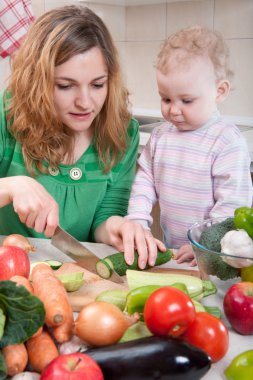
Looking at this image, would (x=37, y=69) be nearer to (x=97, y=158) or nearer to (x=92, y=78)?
(x=92, y=78)

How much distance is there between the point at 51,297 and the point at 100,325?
0.11 metres

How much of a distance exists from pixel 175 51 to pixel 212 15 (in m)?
1.61

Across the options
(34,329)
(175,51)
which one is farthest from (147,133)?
(34,329)

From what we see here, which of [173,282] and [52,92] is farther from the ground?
[52,92]

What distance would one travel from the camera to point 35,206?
1.26 m

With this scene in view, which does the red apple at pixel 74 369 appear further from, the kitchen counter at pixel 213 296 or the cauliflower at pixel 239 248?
the cauliflower at pixel 239 248

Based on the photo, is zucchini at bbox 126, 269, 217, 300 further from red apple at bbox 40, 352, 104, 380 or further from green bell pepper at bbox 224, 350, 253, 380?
red apple at bbox 40, 352, 104, 380

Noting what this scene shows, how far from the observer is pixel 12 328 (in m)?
0.79

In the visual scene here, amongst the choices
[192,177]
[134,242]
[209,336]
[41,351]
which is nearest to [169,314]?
[209,336]

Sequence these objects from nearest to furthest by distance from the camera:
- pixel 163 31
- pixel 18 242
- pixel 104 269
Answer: pixel 104 269
pixel 18 242
pixel 163 31

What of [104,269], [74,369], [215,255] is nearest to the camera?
[74,369]

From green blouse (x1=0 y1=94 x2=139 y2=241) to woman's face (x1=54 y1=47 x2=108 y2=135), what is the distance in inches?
7.1

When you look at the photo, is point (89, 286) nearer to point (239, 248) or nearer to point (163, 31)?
point (239, 248)

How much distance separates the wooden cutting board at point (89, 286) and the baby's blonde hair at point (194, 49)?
54 cm
